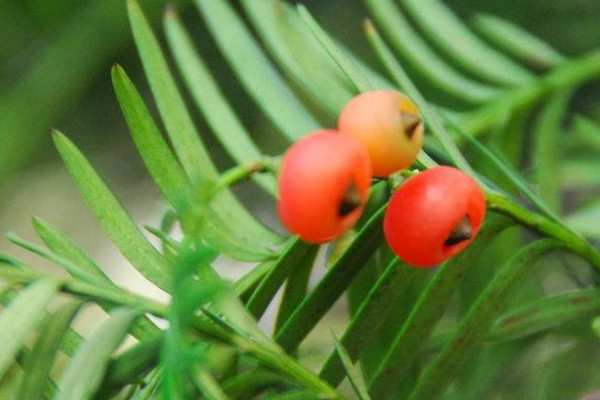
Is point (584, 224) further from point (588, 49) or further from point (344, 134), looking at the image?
point (588, 49)

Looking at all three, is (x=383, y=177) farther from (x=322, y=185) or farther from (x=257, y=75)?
(x=257, y=75)

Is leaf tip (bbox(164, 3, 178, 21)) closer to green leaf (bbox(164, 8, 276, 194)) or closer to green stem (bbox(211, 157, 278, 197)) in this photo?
green leaf (bbox(164, 8, 276, 194))

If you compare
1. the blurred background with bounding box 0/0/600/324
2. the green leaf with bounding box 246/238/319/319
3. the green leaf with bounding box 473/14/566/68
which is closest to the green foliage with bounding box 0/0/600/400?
the green leaf with bounding box 246/238/319/319

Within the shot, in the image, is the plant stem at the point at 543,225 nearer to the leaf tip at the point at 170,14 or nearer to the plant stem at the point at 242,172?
the plant stem at the point at 242,172

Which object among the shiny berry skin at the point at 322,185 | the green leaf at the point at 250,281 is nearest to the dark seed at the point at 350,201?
the shiny berry skin at the point at 322,185

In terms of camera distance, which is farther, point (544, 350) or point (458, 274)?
point (544, 350)

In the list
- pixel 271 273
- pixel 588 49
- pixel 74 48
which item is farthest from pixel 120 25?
pixel 271 273
